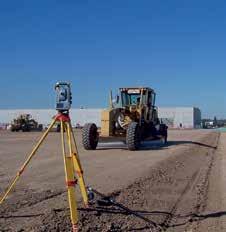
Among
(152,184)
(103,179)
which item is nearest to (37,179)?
(103,179)

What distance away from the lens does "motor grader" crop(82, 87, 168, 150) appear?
77.9ft

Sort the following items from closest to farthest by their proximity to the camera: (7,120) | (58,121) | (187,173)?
(58,121) → (187,173) → (7,120)

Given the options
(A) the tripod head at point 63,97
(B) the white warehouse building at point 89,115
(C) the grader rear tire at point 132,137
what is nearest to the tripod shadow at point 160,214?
(A) the tripod head at point 63,97

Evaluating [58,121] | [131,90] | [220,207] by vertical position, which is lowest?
[220,207]

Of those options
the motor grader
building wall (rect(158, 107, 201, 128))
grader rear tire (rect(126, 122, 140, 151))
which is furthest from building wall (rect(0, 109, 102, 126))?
grader rear tire (rect(126, 122, 140, 151))

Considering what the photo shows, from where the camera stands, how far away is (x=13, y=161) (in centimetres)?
1828

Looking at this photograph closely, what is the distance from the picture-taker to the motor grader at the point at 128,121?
23734 mm

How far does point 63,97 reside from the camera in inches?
291

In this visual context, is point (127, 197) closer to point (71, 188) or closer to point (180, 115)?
point (71, 188)

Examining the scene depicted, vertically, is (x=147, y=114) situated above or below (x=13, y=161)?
above

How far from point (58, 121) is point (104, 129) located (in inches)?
683

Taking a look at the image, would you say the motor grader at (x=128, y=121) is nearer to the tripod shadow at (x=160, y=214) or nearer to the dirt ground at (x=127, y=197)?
the dirt ground at (x=127, y=197)

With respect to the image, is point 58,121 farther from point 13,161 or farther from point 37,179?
point 13,161

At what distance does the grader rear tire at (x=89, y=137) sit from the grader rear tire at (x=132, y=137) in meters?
1.87
